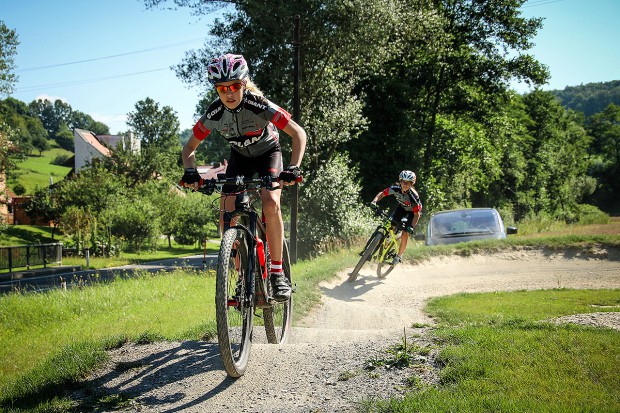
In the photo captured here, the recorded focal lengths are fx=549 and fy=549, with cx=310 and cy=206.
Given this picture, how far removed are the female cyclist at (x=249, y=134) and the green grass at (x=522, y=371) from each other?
1961 mm

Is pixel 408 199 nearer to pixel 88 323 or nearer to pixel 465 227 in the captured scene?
pixel 465 227

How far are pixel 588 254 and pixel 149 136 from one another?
108 m

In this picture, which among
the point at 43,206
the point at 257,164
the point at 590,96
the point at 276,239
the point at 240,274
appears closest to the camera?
the point at 240,274

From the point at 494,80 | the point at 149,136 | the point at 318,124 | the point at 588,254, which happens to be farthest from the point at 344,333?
the point at 149,136

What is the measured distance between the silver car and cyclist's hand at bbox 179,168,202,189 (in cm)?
1267

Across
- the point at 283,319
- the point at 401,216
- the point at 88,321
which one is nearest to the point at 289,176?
the point at 283,319

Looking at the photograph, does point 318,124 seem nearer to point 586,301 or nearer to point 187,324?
point 586,301

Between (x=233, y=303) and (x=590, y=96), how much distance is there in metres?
97.9

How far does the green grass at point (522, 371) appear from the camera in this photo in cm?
392

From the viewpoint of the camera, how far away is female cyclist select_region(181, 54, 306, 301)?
17.3ft

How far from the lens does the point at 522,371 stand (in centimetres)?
454

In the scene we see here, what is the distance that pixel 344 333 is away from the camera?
7781 millimetres

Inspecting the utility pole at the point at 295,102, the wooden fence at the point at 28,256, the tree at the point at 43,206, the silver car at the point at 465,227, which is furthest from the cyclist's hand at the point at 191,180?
the tree at the point at 43,206

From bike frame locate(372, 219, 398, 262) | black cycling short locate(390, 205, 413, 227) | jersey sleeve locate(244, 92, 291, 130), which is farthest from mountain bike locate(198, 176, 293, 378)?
black cycling short locate(390, 205, 413, 227)
